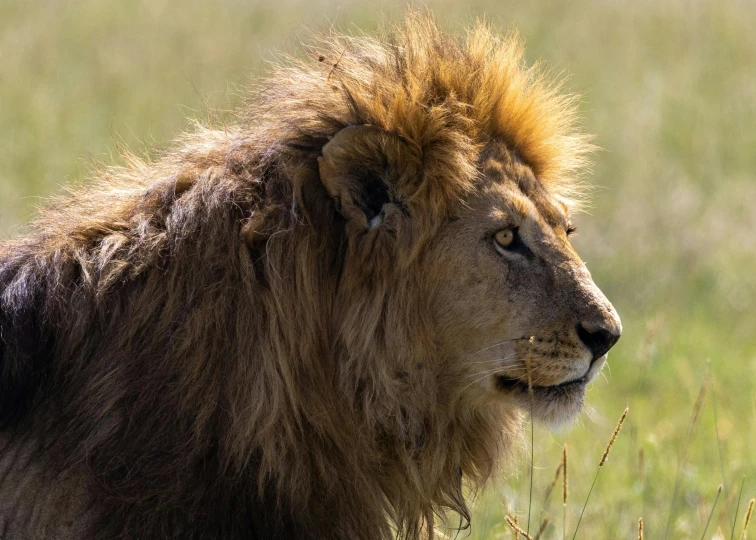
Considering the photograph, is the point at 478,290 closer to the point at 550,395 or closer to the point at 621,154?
the point at 550,395

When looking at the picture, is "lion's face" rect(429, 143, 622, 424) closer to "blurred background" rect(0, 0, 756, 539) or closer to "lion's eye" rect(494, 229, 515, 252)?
"lion's eye" rect(494, 229, 515, 252)

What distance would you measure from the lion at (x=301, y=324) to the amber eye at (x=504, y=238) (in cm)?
1

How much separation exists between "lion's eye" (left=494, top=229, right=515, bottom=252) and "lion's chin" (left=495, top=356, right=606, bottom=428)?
43 cm

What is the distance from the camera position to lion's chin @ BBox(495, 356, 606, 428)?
351cm

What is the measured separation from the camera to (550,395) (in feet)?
11.5

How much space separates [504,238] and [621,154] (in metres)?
11.1

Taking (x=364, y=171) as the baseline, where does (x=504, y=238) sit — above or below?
below

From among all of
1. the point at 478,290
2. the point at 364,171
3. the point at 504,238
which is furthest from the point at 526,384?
the point at 364,171

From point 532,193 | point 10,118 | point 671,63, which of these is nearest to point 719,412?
point 532,193

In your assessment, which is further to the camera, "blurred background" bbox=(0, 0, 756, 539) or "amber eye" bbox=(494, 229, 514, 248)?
"blurred background" bbox=(0, 0, 756, 539)

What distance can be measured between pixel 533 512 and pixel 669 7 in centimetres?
1479

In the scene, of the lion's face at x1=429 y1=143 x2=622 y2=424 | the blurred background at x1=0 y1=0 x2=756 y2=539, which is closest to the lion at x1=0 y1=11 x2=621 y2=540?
the lion's face at x1=429 y1=143 x2=622 y2=424

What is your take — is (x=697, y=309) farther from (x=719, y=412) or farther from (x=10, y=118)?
(x=10, y=118)

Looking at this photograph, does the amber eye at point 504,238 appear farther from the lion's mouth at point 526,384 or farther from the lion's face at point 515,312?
the lion's mouth at point 526,384
